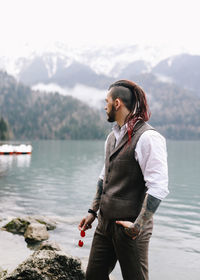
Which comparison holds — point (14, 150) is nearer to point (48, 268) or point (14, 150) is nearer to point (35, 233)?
point (35, 233)

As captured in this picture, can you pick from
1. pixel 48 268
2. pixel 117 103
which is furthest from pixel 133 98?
pixel 48 268

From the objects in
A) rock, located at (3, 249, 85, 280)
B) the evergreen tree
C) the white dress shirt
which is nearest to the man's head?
the white dress shirt

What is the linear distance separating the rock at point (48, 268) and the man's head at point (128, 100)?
372 cm

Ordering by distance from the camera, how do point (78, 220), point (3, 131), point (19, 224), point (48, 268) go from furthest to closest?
point (3, 131) → point (78, 220) → point (19, 224) → point (48, 268)

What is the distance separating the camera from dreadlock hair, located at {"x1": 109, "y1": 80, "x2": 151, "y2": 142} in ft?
14.2

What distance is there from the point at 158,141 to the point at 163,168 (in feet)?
1.07

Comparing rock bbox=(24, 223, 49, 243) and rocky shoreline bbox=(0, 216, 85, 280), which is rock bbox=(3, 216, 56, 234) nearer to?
rock bbox=(24, 223, 49, 243)

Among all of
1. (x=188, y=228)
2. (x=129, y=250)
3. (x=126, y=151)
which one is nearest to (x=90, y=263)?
(x=129, y=250)

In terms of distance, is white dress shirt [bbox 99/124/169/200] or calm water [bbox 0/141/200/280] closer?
white dress shirt [bbox 99/124/169/200]

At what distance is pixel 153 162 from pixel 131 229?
0.82 meters

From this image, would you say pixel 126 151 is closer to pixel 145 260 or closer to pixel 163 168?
pixel 163 168

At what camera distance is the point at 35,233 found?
14.2m

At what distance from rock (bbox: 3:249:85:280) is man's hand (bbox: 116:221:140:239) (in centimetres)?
314

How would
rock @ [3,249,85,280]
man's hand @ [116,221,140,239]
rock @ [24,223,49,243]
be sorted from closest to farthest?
man's hand @ [116,221,140,239]
rock @ [3,249,85,280]
rock @ [24,223,49,243]
